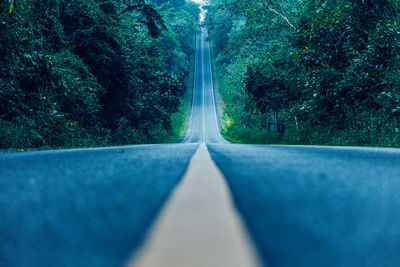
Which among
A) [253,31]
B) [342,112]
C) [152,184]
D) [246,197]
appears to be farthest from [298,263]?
[253,31]

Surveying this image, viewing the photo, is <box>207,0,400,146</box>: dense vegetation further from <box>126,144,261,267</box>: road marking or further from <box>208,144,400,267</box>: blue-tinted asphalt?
<box>126,144,261,267</box>: road marking

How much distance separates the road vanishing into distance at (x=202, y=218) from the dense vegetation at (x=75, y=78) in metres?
4.88

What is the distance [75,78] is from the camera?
10.2 m

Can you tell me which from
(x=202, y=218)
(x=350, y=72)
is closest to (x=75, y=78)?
(x=350, y=72)

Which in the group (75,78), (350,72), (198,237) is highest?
(350,72)

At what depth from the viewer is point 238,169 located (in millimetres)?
849

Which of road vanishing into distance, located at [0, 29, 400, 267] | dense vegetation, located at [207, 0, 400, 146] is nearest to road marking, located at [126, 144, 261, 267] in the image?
road vanishing into distance, located at [0, 29, 400, 267]

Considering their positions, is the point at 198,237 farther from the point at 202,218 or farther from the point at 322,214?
the point at 322,214

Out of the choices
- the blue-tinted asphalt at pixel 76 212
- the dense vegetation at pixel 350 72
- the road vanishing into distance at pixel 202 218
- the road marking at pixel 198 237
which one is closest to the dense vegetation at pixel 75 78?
the blue-tinted asphalt at pixel 76 212

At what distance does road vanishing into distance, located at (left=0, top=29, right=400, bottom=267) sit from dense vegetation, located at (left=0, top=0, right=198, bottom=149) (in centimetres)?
488

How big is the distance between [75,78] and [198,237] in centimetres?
1095

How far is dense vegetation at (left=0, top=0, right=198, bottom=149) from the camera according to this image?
6.66m

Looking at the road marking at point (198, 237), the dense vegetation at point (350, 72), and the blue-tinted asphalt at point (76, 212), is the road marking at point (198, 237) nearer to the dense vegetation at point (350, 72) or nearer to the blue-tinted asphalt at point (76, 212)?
the blue-tinted asphalt at point (76, 212)

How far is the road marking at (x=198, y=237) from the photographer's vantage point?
36 cm
